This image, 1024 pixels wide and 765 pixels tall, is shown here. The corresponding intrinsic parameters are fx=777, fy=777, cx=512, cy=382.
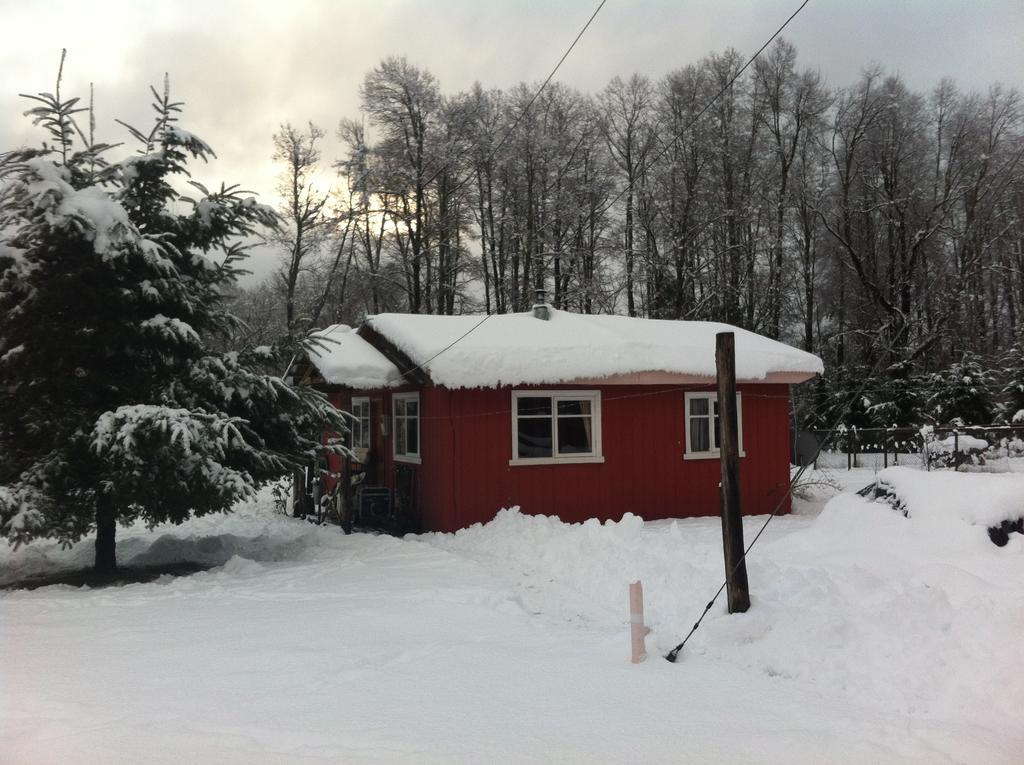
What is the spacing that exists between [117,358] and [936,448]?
69.5ft

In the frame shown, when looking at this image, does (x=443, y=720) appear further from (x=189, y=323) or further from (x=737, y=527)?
(x=189, y=323)

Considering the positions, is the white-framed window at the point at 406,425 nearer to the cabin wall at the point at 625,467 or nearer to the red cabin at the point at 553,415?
the red cabin at the point at 553,415

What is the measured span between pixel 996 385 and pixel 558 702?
106 ft

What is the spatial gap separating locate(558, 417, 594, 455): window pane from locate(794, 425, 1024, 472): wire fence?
17.5 ft

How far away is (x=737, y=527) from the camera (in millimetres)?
7160

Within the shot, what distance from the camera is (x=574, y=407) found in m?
14.2

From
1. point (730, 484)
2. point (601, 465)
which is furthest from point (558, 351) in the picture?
point (730, 484)

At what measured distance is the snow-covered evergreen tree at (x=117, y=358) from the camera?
967 centimetres

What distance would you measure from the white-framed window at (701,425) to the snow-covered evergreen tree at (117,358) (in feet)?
23.9

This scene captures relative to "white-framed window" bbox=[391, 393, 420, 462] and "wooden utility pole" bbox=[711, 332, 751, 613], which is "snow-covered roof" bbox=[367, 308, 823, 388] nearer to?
"white-framed window" bbox=[391, 393, 420, 462]

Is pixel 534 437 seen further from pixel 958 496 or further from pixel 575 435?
pixel 958 496

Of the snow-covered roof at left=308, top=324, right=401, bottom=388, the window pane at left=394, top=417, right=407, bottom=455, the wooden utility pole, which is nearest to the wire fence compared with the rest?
the window pane at left=394, top=417, right=407, bottom=455

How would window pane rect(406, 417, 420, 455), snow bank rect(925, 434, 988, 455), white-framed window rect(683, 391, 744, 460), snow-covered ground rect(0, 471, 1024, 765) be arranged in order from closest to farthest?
snow-covered ground rect(0, 471, 1024, 765) → window pane rect(406, 417, 420, 455) → white-framed window rect(683, 391, 744, 460) → snow bank rect(925, 434, 988, 455)

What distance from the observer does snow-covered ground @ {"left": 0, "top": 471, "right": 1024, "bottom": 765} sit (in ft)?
15.1
